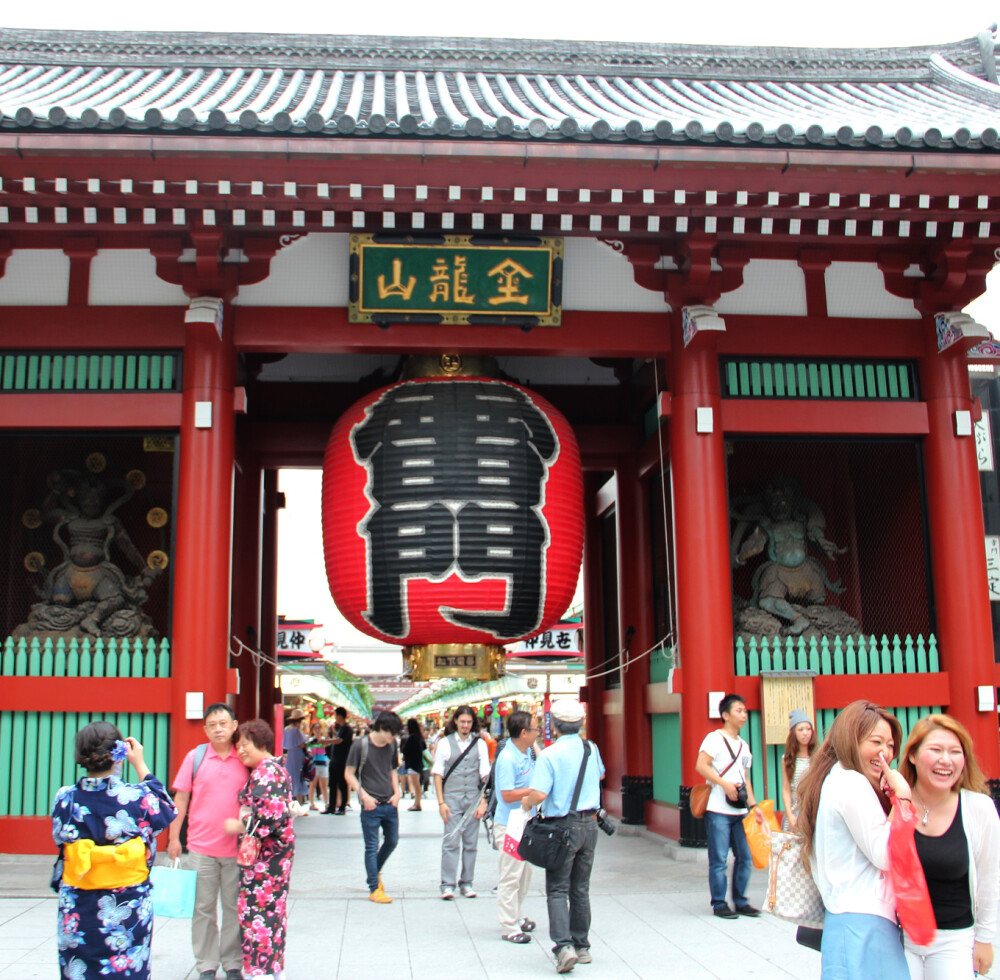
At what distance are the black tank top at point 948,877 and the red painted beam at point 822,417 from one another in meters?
6.18

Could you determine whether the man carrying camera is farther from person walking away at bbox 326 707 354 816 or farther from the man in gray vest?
person walking away at bbox 326 707 354 816

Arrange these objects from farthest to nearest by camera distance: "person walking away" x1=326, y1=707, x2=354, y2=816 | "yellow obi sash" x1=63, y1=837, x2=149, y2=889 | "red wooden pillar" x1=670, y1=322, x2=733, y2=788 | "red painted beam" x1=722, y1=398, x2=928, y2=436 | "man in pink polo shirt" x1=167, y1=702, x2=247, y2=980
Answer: "person walking away" x1=326, y1=707, x2=354, y2=816
"red painted beam" x1=722, y1=398, x2=928, y2=436
"red wooden pillar" x1=670, y1=322, x2=733, y2=788
"man in pink polo shirt" x1=167, y1=702, x2=247, y2=980
"yellow obi sash" x1=63, y1=837, x2=149, y2=889

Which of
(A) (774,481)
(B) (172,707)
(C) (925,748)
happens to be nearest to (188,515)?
(B) (172,707)

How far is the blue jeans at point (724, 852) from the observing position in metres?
7.07

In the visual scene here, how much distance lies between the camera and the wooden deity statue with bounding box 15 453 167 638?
33.3 ft

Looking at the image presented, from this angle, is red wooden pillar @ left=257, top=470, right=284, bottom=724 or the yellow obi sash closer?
the yellow obi sash

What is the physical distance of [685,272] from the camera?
952cm

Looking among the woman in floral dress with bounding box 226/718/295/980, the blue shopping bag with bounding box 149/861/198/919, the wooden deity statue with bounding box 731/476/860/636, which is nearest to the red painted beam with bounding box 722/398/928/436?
the wooden deity statue with bounding box 731/476/860/636

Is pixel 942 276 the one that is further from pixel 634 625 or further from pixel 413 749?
pixel 413 749

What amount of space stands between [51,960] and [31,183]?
18.0ft

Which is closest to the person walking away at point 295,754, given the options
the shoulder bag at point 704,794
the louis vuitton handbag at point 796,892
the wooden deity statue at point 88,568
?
the wooden deity statue at point 88,568

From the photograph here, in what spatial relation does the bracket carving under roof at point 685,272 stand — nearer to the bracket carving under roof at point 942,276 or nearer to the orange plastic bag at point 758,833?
the bracket carving under roof at point 942,276

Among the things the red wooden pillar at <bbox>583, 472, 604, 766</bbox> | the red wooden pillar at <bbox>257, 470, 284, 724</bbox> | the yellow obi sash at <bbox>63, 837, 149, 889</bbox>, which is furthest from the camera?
the red wooden pillar at <bbox>583, 472, 604, 766</bbox>

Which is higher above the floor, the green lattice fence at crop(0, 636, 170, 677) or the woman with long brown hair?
the green lattice fence at crop(0, 636, 170, 677)
